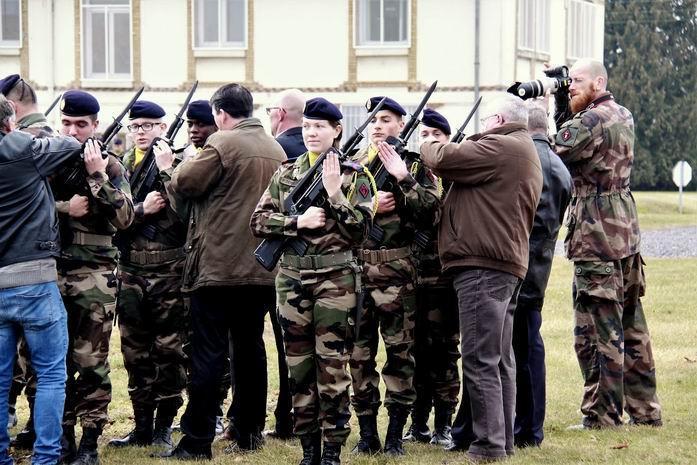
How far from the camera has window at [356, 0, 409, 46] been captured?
26.9 meters

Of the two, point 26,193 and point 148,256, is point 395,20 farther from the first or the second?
point 26,193

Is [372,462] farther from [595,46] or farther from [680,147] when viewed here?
[680,147]

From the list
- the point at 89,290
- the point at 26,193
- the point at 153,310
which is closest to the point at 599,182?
the point at 153,310

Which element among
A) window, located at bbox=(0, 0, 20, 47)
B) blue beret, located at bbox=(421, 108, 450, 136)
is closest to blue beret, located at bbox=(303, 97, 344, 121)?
blue beret, located at bbox=(421, 108, 450, 136)

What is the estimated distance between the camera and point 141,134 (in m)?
8.25

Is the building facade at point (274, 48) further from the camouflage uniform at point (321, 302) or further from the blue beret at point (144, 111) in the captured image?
the camouflage uniform at point (321, 302)

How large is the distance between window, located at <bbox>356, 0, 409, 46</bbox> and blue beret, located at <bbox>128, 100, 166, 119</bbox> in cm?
1905

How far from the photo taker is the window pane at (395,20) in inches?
1059

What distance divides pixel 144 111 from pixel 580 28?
24.8m

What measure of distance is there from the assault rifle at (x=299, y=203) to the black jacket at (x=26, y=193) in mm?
1230

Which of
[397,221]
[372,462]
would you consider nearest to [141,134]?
[397,221]

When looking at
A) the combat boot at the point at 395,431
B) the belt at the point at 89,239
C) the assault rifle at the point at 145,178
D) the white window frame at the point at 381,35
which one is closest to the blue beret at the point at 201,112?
the assault rifle at the point at 145,178

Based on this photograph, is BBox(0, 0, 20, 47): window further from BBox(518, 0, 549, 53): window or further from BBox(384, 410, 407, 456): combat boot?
BBox(384, 410, 407, 456): combat boot

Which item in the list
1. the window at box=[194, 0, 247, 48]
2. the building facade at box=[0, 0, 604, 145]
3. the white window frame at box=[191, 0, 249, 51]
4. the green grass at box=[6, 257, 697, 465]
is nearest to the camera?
the green grass at box=[6, 257, 697, 465]
